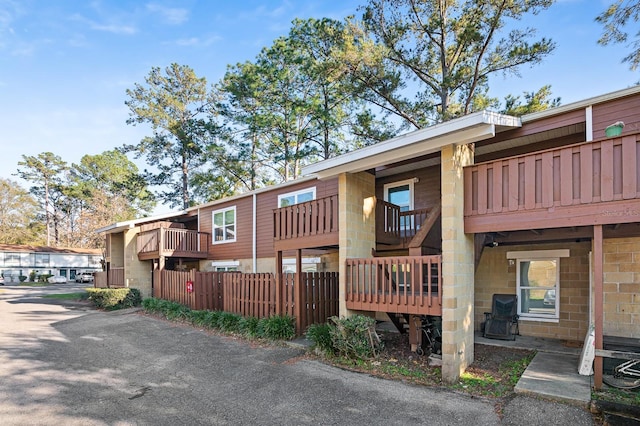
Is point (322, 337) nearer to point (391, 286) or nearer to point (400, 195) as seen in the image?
point (391, 286)

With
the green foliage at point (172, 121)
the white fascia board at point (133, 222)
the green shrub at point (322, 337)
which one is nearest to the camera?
the green shrub at point (322, 337)

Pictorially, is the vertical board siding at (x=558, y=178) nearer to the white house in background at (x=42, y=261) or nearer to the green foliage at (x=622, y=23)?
the green foliage at (x=622, y=23)

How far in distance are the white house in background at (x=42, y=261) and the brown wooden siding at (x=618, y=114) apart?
4366 cm

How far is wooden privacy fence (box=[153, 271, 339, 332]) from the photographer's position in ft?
30.5

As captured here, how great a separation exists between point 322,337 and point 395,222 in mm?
3678

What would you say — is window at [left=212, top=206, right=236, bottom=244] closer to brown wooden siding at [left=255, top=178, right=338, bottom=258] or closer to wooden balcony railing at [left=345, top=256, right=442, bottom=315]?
brown wooden siding at [left=255, top=178, right=338, bottom=258]

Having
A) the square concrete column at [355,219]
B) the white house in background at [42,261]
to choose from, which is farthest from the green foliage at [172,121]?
the square concrete column at [355,219]

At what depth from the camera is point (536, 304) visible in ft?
28.3

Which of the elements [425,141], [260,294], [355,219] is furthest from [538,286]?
[260,294]

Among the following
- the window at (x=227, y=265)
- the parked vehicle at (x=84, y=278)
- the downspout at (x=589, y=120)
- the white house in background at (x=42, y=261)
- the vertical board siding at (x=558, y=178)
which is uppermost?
the downspout at (x=589, y=120)

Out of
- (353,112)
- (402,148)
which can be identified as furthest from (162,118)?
Answer: (402,148)

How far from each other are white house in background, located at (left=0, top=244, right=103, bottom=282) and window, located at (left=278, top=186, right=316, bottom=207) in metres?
33.9

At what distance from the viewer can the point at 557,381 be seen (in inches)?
214

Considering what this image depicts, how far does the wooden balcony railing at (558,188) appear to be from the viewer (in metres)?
5.09
